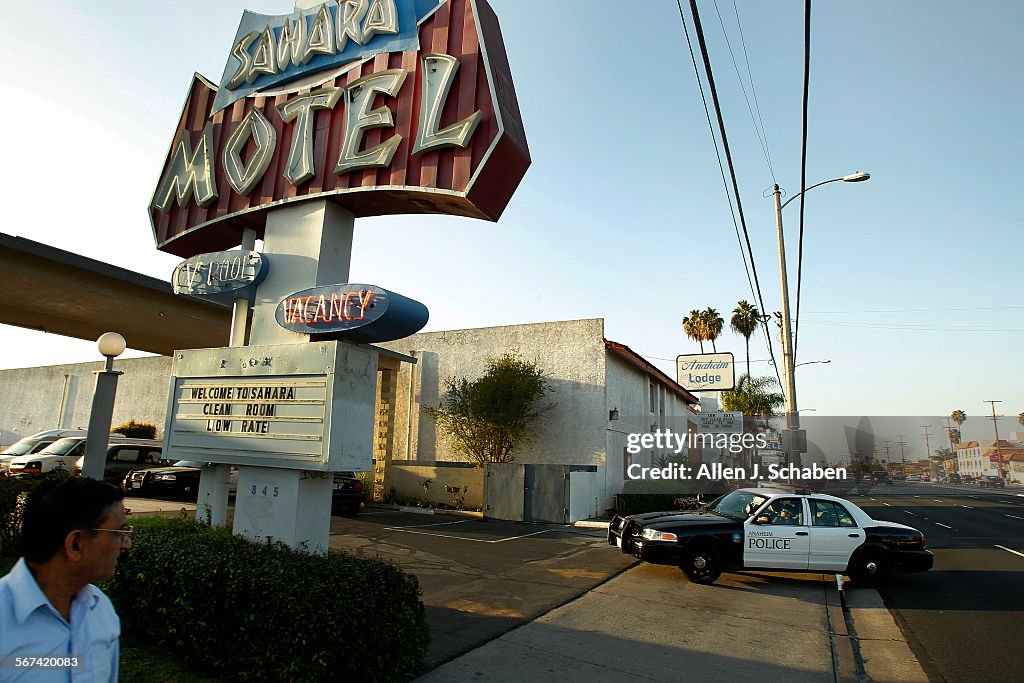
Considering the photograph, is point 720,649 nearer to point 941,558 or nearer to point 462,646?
point 462,646

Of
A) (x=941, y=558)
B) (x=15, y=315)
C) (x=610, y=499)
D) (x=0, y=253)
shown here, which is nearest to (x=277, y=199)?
(x=0, y=253)

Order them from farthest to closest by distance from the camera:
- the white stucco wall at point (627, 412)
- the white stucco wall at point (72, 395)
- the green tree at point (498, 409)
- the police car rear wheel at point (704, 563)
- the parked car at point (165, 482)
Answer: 1. the white stucco wall at point (72, 395)
2. the white stucco wall at point (627, 412)
3. the green tree at point (498, 409)
4. the parked car at point (165, 482)
5. the police car rear wheel at point (704, 563)

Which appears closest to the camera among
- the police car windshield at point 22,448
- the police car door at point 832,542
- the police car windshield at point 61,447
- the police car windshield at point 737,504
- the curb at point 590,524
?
the police car door at point 832,542

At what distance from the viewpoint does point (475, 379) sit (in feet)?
75.9

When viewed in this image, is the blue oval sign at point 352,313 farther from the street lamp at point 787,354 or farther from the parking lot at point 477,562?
the street lamp at point 787,354

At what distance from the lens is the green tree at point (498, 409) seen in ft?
68.7

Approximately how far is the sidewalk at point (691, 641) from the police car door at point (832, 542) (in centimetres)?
60

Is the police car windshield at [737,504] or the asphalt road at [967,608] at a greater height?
the police car windshield at [737,504]

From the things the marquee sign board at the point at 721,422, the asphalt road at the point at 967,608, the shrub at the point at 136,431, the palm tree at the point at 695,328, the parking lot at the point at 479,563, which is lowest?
the asphalt road at the point at 967,608

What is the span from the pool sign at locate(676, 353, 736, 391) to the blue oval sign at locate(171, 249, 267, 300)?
22491mm

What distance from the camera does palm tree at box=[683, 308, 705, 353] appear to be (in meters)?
53.9

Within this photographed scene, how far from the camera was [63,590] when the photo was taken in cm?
210

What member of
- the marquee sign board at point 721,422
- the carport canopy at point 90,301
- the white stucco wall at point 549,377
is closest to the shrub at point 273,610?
the carport canopy at point 90,301

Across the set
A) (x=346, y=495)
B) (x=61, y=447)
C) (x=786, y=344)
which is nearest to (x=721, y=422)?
(x=786, y=344)
